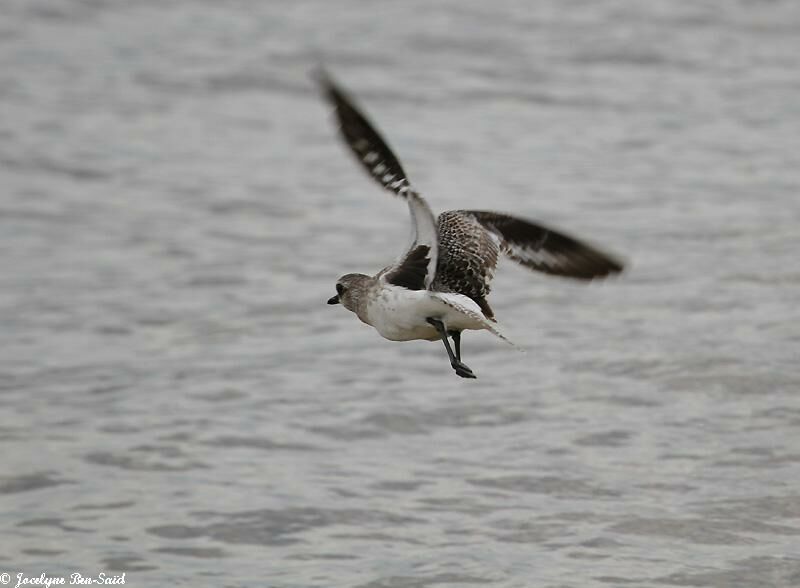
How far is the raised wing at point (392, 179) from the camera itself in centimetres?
780

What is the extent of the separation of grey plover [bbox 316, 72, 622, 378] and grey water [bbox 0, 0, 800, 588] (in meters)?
1.71

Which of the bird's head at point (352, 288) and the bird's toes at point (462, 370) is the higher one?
the bird's head at point (352, 288)

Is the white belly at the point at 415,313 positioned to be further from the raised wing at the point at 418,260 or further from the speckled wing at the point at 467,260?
the speckled wing at the point at 467,260

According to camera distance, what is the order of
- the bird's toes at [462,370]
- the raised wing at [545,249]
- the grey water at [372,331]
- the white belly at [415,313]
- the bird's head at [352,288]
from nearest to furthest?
the white belly at [415,313], the bird's toes at [462,370], the raised wing at [545,249], the bird's head at [352,288], the grey water at [372,331]

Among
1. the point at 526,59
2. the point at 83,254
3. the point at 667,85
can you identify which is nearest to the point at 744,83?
the point at 667,85

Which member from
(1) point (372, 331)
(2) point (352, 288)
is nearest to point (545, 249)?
(2) point (352, 288)

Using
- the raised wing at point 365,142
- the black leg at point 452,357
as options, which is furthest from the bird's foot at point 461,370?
the raised wing at point 365,142

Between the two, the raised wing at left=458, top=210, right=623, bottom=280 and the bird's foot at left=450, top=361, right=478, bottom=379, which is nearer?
the bird's foot at left=450, top=361, right=478, bottom=379

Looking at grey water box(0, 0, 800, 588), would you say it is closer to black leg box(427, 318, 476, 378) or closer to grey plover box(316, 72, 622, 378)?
black leg box(427, 318, 476, 378)

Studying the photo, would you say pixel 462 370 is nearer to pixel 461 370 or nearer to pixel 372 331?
pixel 461 370

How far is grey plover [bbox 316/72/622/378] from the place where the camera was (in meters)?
7.82

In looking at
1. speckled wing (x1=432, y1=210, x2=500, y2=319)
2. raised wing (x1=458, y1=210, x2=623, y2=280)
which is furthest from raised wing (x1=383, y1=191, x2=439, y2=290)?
raised wing (x1=458, y1=210, x2=623, y2=280)

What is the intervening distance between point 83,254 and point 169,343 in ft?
7.07

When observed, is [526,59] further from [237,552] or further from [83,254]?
[237,552]
